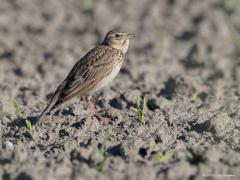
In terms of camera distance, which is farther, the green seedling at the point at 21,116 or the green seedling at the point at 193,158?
the green seedling at the point at 21,116

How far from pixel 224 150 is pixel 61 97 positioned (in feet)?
8.76

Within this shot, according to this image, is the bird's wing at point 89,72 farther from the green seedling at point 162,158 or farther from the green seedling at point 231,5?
the green seedling at point 231,5

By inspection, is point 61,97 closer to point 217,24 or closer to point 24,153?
point 24,153

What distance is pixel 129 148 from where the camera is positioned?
7.68 m

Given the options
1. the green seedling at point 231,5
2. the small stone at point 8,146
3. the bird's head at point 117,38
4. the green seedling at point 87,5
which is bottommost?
the small stone at point 8,146

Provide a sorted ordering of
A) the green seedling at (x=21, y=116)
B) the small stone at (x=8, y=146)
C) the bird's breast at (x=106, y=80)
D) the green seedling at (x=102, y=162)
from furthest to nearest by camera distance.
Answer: the bird's breast at (x=106, y=80), the green seedling at (x=21, y=116), the small stone at (x=8, y=146), the green seedling at (x=102, y=162)

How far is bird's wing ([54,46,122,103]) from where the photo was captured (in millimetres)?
9414

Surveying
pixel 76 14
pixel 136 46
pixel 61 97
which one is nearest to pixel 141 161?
pixel 61 97

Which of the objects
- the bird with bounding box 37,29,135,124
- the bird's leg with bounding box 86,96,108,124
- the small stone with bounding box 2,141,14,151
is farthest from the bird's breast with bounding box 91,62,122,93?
the small stone with bounding box 2,141,14,151

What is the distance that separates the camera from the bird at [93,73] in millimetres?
9328

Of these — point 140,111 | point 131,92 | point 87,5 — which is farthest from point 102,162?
point 87,5

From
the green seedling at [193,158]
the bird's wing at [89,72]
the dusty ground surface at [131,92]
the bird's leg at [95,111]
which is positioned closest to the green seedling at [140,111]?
the dusty ground surface at [131,92]

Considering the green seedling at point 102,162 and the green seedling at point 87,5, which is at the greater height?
the green seedling at point 87,5

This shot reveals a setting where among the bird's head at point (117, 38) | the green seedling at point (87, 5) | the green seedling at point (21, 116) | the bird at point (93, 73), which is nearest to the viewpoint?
the green seedling at point (21, 116)
